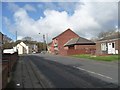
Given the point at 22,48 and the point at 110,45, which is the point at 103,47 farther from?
the point at 22,48

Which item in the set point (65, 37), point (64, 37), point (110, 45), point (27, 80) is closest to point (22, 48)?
point (64, 37)

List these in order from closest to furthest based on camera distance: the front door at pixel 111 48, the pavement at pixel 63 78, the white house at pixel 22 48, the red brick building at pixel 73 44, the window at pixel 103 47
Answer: the pavement at pixel 63 78
the front door at pixel 111 48
the window at pixel 103 47
the red brick building at pixel 73 44
the white house at pixel 22 48

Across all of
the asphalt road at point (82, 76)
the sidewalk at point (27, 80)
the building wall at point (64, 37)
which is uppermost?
the building wall at point (64, 37)

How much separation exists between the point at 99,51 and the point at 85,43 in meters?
22.9

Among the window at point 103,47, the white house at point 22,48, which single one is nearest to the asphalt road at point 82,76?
the window at point 103,47

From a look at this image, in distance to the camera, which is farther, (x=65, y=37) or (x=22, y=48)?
(x=22, y=48)

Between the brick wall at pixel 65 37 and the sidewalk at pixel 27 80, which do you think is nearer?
the sidewalk at pixel 27 80

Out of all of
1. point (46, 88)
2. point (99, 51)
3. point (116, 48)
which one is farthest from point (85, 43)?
point (46, 88)

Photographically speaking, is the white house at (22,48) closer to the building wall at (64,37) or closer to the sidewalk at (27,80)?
the building wall at (64,37)

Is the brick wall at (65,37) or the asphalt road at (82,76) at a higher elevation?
the brick wall at (65,37)

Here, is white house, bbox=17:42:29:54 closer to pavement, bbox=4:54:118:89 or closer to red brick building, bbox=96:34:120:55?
red brick building, bbox=96:34:120:55

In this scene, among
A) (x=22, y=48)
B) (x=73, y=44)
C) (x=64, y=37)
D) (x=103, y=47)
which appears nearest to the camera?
(x=103, y=47)

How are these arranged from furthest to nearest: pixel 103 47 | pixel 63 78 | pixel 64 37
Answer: pixel 64 37
pixel 103 47
pixel 63 78

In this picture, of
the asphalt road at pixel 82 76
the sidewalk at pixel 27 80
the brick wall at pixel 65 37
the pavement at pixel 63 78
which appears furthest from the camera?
the brick wall at pixel 65 37
